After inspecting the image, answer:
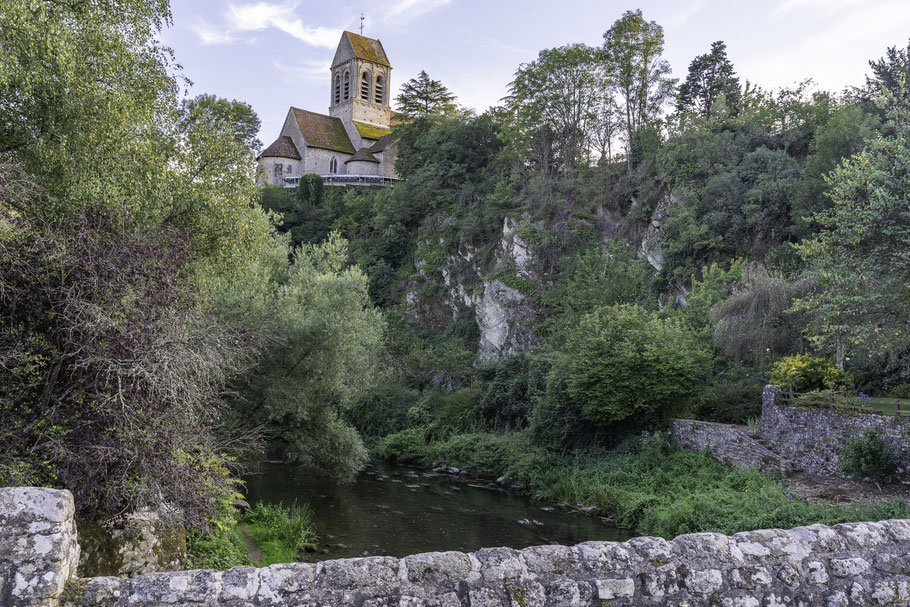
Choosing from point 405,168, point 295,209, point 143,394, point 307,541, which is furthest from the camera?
point 295,209

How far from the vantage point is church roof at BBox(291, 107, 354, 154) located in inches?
2408

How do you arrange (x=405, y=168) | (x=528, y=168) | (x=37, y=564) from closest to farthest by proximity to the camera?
(x=37, y=564) < (x=528, y=168) < (x=405, y=168)

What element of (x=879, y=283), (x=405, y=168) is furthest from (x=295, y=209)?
(x=879, y=283)

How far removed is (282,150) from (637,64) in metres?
37.0

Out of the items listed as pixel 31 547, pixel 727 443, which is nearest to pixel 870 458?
pixel 727 443

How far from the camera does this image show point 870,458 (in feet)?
53.2

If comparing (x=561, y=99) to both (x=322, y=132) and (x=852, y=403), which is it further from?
(x=322, y=132)

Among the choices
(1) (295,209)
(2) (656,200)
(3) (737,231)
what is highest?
(1) (295,209)

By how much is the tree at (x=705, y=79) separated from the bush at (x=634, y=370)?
2801cm

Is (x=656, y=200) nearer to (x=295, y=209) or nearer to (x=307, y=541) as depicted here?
(x=307, y=541)

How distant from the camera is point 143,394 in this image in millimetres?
7414

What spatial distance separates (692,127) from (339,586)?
35.3m

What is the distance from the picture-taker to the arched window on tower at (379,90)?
66.7 m

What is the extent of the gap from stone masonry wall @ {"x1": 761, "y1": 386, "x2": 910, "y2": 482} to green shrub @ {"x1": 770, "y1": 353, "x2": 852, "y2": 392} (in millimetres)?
871
